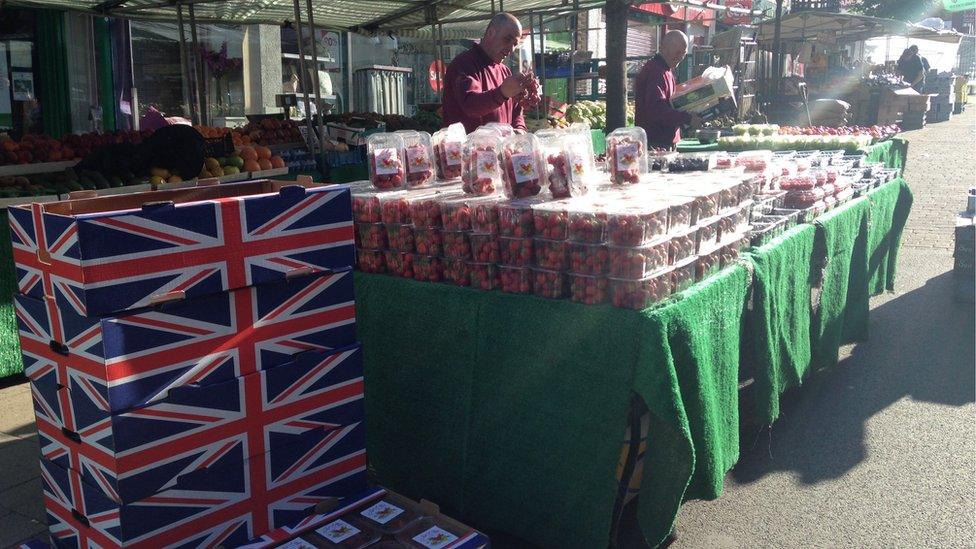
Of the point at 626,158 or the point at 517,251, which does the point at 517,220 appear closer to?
the point at 517,251

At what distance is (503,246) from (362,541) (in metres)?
1.18

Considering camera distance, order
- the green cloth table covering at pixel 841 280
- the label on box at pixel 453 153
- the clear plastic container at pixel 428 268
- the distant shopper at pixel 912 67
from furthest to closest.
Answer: the distant shopper at pixel 912 67 → the green cloth table covering at pixel 841 280 → the label on box at pixel 453 153 → the clear plastic container at pixel 428 268

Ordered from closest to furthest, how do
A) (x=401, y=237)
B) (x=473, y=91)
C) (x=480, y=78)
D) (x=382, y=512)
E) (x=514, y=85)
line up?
(x=382, y=512), (x=401, y=237), (x=514, y=85), (x=473, y=91), (x=480, y=78)

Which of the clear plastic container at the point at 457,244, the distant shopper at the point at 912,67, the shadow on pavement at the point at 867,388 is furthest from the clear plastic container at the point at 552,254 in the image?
the distant shopper at the point at 912,67

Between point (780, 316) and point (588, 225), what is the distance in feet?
4.72

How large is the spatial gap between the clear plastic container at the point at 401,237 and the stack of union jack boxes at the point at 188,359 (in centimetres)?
55

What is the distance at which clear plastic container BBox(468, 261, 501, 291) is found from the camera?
10.2 ft

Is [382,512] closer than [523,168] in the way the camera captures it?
Yes

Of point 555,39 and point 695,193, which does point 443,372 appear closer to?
point 695,193

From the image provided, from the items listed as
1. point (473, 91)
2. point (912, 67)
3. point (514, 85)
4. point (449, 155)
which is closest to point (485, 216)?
point (449, 155)

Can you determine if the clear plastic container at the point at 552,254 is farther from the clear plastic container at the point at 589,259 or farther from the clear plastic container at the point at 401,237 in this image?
the clear plastic container at the point at 401,237

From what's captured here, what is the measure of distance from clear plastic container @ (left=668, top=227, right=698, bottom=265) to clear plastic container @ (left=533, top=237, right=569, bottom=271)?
1.26 ft

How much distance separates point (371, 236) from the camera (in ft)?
11.3

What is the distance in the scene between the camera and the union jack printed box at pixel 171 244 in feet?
7.20
